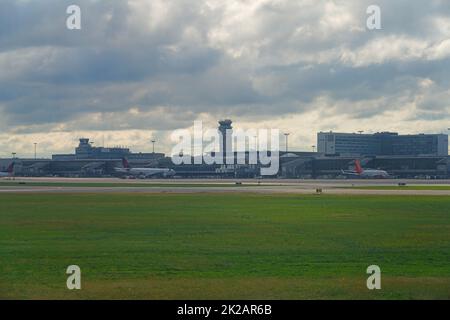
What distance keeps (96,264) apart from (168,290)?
20.9 feet

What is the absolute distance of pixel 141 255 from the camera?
32688 millimetres

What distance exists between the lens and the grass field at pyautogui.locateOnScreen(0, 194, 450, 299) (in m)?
24.8

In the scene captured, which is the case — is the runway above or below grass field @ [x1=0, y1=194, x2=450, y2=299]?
above

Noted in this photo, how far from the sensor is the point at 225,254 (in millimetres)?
33062

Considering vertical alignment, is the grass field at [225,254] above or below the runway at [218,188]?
below

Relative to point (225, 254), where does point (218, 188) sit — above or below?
above

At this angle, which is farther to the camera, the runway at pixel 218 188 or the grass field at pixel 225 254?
the runway at pixel 218 188

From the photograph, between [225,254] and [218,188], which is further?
[218,188]

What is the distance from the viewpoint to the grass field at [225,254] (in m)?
24.8

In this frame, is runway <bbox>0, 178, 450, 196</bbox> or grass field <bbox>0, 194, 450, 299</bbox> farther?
runway <bbox>0, 178, 450, 196</bbox>
